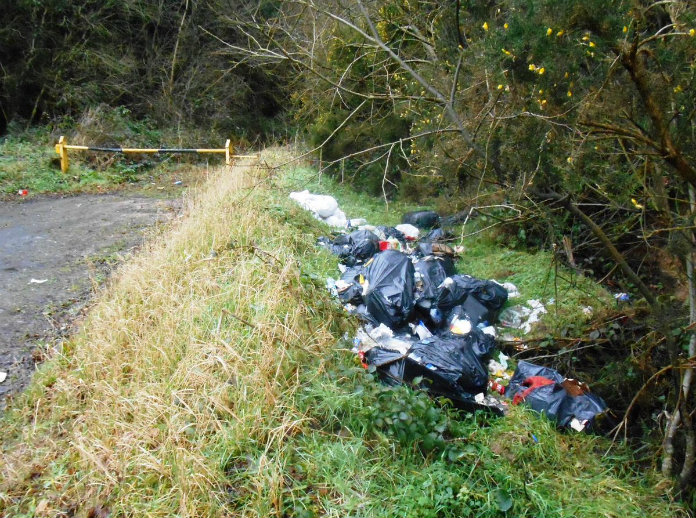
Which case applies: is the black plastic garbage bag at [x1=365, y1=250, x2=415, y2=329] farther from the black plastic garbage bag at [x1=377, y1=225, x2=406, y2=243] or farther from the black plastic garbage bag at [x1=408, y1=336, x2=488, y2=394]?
the black plastic garbage bag at [x1=377, y1=225, x2=406, y2=243]

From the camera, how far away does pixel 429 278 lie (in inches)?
222

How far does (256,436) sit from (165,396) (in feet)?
1.88

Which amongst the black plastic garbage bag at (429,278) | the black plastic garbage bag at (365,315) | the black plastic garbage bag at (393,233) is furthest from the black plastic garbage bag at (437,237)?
the black plastic garbage bag at (365,315)

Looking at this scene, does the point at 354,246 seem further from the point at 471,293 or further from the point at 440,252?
the point at 471,293

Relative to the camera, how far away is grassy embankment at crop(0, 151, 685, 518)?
2602mm

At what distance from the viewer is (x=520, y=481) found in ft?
9.41

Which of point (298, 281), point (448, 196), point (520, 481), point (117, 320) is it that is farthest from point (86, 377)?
point (448, 196)

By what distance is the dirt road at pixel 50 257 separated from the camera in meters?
4.18

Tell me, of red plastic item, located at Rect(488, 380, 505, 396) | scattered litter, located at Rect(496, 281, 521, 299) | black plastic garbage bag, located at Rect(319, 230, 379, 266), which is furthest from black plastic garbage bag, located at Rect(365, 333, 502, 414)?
black plastic garbage bag, located at Rect(319, 230, 379, 266)

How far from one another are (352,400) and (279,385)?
0.40 meters

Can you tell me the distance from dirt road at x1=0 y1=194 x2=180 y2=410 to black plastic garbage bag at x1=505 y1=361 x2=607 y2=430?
10.9 ft

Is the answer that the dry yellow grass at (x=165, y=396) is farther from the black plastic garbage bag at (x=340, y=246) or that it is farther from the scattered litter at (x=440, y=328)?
the black plastic garbage bag at (x=340, y=246)

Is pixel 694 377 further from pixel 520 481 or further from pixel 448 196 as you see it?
pixel 448 196

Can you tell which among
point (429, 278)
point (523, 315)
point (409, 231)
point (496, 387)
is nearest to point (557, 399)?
point (496, 387)
